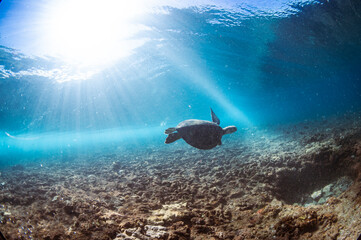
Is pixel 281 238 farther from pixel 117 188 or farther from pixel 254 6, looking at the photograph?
pixel 254 6

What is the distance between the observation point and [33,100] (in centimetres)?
1747

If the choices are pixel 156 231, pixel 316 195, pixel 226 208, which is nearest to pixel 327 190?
pixel 316 195

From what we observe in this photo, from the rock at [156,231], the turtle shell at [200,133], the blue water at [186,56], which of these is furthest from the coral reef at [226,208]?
the blue water at [186,56]

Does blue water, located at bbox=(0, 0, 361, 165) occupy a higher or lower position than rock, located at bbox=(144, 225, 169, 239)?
higher

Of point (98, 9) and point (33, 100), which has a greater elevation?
point (33, 100)

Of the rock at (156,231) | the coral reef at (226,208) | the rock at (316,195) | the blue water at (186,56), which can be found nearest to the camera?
the coral reef at (226,208)

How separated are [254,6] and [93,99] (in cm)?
1871

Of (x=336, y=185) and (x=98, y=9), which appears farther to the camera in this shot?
(x=98, y=9)

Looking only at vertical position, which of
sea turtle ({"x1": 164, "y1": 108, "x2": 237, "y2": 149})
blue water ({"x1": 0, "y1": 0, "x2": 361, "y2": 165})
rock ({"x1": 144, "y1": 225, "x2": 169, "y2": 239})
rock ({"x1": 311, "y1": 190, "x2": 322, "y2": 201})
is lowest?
rock ({"x1": 144, "y1": 225, "x2": 169, "y2": 239})

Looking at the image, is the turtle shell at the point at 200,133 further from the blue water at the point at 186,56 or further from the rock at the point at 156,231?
the blue water at the point at 186,56

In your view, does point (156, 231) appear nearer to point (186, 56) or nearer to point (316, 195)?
point (316, 195)

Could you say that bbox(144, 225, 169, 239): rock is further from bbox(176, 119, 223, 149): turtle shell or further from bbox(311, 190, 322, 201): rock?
bbox(311, 190, 322, 201): rock

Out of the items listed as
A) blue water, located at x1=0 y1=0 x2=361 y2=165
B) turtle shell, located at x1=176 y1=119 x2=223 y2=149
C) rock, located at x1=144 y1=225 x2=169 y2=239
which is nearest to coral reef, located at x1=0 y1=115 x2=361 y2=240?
rock, located at x1=144 y1=225 x2=169 y2=239

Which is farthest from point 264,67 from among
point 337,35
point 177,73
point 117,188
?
point 117,188
